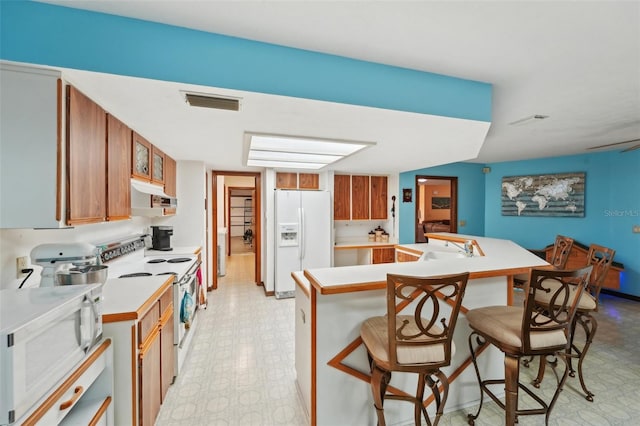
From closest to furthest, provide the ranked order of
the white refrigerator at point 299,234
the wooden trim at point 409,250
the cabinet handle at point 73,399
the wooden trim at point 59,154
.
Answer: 1. the cabinet handle at point 73,399
2. the wooden trim at point 59,154
3. the wooden trim at point 409,250
4. the white refrigerator at point 299,234

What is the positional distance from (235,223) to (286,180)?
7.09m

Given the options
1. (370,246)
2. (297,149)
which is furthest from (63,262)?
(370,246)

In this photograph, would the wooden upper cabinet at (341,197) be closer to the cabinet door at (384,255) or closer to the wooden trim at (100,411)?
the cabinet door at (384,255)

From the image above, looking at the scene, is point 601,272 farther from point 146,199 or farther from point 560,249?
point 146,199

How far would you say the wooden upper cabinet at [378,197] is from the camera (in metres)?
5.35

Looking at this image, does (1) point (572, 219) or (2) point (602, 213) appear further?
(1) point (572, 219)

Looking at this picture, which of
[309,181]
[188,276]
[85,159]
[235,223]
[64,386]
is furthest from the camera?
[235,223]

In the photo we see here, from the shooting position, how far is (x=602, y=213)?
4.53 meters

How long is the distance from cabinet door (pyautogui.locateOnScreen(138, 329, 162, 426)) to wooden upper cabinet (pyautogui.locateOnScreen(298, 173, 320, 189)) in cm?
336

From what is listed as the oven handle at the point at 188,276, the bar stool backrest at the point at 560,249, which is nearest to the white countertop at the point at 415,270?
the bar stool backrest at the point at 560,249

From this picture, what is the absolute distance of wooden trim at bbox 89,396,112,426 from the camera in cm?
122

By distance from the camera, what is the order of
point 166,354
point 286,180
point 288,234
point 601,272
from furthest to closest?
1. point 286,180
2. point 288,234
3. point 601,272
4. point 166,354

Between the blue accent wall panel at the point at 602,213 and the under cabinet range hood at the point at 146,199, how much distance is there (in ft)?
21.1

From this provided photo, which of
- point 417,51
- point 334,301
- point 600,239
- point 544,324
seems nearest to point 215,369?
point 334,301
